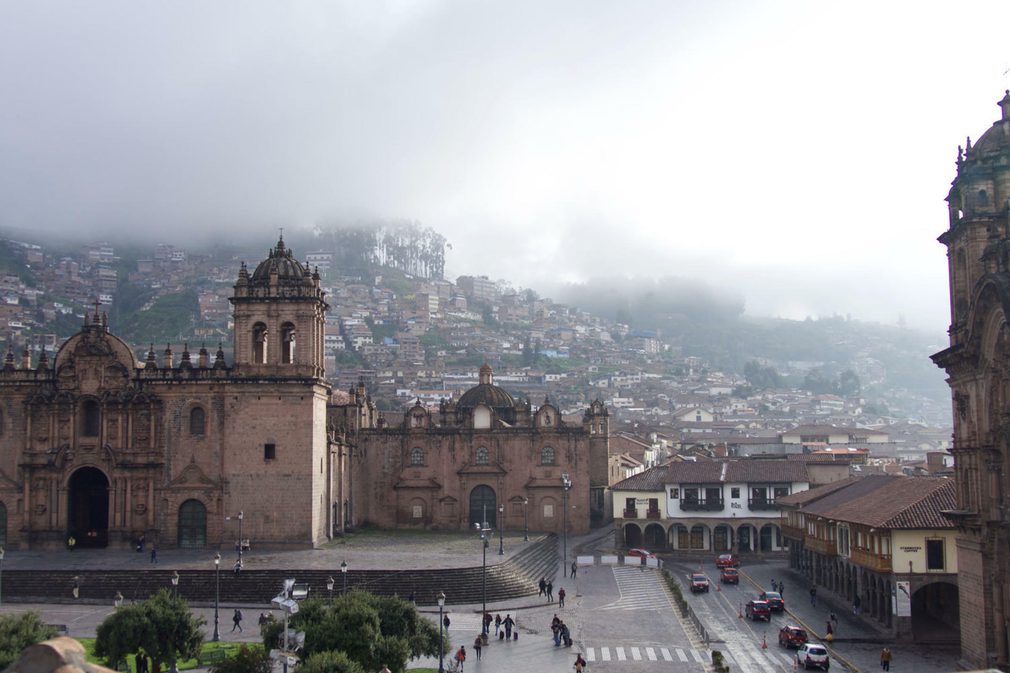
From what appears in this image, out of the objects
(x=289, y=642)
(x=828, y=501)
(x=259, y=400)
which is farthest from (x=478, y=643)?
(x=828, y=501)

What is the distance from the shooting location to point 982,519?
30.0m

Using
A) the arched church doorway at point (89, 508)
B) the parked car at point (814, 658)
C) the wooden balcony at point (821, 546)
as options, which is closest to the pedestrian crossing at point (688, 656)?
the parked car at point (814, 658)

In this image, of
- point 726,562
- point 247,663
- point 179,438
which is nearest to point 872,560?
point 726,562

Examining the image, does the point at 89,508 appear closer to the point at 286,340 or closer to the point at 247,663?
the point at 286,340

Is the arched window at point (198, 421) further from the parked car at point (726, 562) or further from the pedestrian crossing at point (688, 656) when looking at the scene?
the parked car at point (726, 562)

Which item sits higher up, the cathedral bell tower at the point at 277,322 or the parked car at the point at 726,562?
the cathedral bell tower at the point at 277,322

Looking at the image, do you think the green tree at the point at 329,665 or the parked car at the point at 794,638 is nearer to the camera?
the green tree at the point at 329,665

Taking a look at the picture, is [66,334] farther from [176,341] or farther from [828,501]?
[828,501]

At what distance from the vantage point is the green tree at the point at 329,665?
20359 mm

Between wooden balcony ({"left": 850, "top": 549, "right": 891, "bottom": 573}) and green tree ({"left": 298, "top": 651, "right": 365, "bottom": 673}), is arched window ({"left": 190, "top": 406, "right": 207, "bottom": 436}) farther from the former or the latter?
green tree ({"left": 298, "top": 651, "right": 365, "bottom": 673})

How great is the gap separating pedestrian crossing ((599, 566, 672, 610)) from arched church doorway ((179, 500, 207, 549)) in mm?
18734

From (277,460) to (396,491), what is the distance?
15281 mm

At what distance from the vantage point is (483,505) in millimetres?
63062

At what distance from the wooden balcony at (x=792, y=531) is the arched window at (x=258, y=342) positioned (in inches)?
1038
